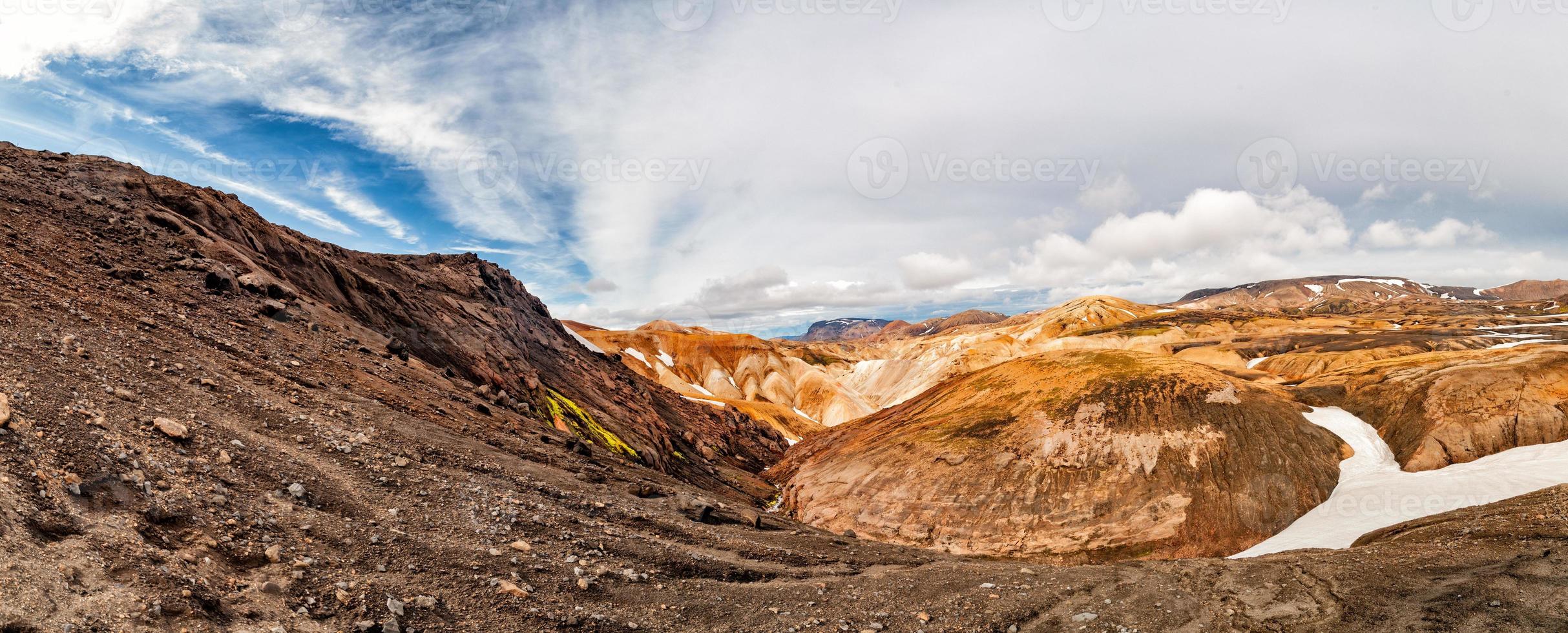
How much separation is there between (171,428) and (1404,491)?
6129 centimetres

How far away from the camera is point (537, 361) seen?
55.4 m

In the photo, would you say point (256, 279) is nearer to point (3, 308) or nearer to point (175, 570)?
point (3, 308)

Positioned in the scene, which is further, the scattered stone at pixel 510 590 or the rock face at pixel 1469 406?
the rock face at pixel 1469 406

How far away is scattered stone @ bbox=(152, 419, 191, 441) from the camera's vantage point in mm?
13906

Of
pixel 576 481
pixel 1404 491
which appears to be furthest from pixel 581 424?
pixel 1404 491

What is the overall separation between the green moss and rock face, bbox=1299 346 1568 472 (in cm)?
5784

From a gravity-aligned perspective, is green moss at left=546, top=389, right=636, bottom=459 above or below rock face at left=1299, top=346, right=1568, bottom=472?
below

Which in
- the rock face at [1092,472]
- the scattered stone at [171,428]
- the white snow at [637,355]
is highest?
the white snow at [637,355]

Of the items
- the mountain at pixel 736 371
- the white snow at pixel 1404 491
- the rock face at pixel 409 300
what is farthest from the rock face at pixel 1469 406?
the mountain at pixel 736 371

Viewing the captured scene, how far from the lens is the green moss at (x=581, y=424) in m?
39.9

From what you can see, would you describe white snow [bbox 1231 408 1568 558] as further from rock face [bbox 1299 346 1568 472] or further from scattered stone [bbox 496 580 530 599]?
scattered stone [bbox 496 580 530 599]

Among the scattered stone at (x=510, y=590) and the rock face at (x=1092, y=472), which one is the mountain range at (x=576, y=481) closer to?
the scattered stone at (x=510, y=590)

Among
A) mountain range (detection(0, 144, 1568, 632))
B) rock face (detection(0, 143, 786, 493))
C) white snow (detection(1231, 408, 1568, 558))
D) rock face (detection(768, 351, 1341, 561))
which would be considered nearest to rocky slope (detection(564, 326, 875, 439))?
rock face (detection(0, 143, 786, 493))

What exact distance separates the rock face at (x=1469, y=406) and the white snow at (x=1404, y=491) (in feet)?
4.76
